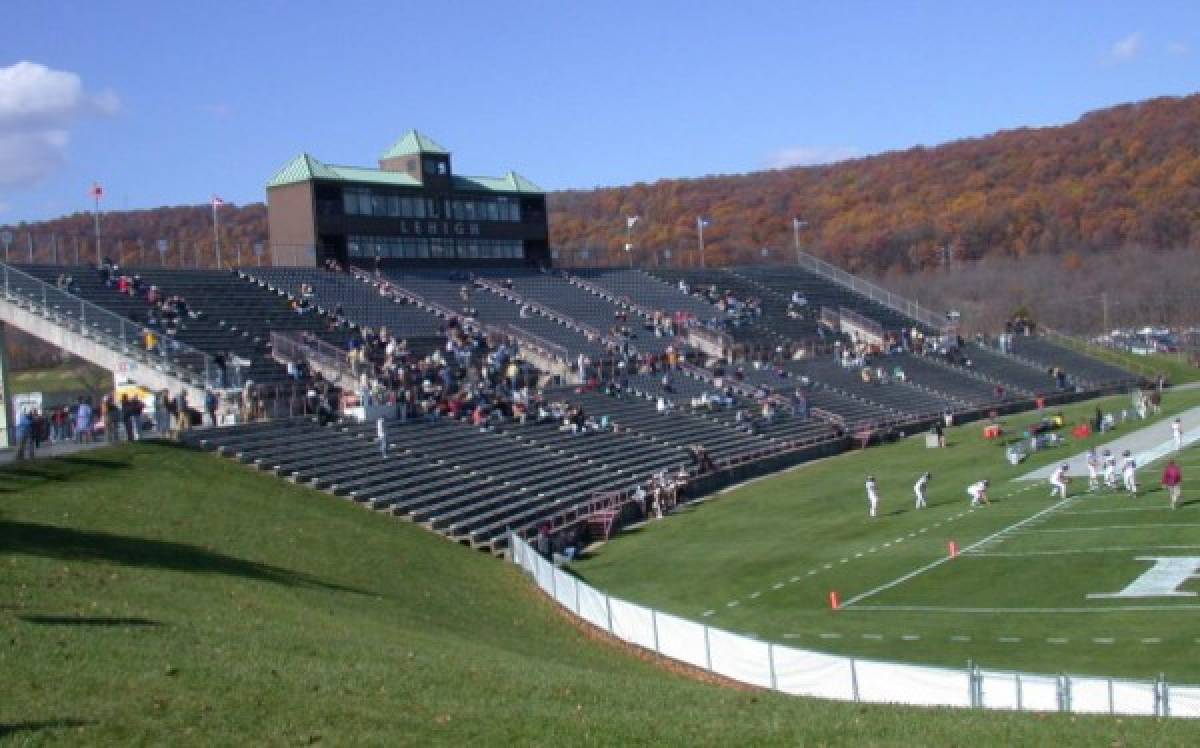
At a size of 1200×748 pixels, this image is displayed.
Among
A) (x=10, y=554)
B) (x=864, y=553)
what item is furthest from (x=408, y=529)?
(x=10, y=554)

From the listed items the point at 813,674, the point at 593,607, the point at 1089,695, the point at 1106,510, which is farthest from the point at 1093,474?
the point at 1089,695

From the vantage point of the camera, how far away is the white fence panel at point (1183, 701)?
15.0 metres

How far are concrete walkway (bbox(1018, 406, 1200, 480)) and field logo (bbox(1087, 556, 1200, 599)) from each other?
1379 cm

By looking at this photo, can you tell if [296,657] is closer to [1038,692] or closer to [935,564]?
[1038,692]

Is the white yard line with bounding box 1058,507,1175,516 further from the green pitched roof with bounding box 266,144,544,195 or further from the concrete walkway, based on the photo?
the green pitched roof with bounding box 266,144,544,195

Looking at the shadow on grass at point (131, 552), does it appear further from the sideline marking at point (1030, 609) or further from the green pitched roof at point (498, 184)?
the green pitched roof at point (498, 184)

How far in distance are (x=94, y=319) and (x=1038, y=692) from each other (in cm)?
3194

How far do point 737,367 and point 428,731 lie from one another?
167 feet

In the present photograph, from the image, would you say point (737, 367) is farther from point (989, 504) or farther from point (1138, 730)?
point (1138, 730)

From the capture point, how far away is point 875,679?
57.1ft

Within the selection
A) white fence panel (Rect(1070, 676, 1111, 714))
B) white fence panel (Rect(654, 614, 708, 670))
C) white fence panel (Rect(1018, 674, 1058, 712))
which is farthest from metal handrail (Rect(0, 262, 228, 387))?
white fence panel (Rect(1070, 676, 1111, 714))

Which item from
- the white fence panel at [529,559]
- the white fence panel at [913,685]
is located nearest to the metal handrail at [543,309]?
the white fence panel at [529,559]

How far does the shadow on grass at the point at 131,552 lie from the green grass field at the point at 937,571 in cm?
798

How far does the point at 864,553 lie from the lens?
1236 inches
